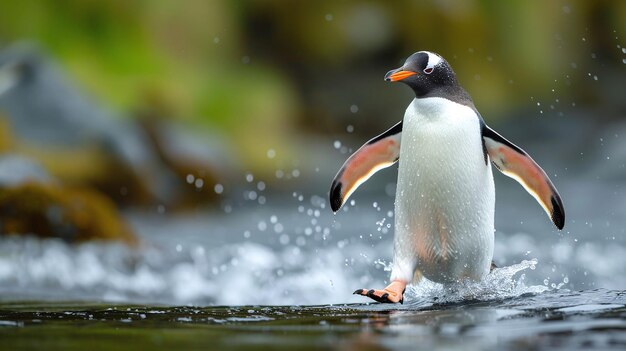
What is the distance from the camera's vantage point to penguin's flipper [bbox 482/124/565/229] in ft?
14.5

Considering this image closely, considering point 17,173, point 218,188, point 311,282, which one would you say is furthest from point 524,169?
Result: point 218,188

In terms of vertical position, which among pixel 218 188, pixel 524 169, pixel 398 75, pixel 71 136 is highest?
pixel 71 136

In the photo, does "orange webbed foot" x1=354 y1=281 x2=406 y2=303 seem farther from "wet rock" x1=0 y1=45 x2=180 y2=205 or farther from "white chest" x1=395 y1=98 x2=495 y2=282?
"wet rock" x1=0 y1=45 x2=180 y2=205

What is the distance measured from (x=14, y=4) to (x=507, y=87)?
21.6ft

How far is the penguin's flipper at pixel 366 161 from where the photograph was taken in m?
4.66

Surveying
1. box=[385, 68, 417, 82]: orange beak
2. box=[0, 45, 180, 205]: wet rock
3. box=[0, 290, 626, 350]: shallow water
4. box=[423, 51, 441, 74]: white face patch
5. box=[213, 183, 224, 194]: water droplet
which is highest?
box=[0, 45, 180, 205]: wet rock

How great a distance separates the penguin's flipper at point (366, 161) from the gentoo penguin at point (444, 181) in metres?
0.16

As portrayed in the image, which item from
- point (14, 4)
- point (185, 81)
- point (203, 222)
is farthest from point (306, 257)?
point (14, 4)

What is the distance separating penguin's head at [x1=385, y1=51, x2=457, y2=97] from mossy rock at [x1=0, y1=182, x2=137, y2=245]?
4406 millimetres

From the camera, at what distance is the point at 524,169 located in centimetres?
452

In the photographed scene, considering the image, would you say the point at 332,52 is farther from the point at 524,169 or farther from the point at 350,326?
the point at 350,326

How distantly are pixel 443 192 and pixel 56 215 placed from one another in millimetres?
4646

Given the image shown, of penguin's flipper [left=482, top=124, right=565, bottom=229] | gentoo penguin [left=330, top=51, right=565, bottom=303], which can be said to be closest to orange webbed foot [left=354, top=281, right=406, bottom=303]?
gentoo penguin [left=330, top=51, right=565, bottom=303]

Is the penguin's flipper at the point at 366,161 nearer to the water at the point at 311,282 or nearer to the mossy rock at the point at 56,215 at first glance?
the water at the point at 311,282
